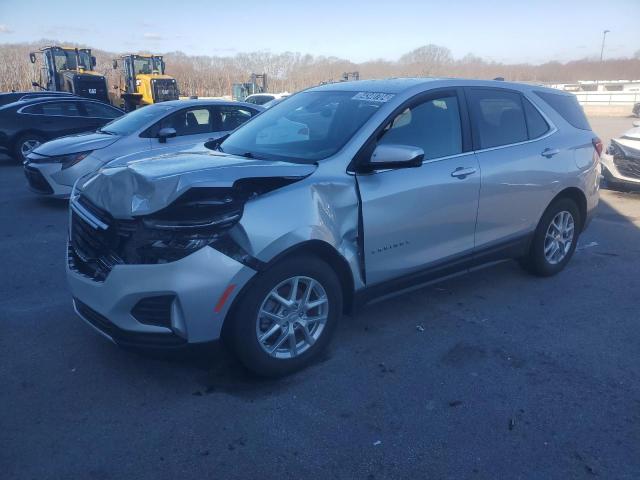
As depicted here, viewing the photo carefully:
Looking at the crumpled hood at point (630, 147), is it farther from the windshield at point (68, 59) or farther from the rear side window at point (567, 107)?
the windshield at point (68, 59)

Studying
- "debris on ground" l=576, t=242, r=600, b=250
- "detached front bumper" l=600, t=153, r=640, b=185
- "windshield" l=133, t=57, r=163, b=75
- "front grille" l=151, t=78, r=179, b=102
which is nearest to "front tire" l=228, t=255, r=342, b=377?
"debris on ground" l=576, t=242, r=600, b=250

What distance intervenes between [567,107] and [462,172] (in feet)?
6.15

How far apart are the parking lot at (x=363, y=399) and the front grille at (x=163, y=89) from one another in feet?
70.6

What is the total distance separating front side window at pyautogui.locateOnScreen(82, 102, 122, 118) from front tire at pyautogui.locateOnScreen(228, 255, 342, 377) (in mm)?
11094

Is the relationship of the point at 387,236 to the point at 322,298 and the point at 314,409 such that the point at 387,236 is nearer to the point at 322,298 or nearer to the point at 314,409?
the point at 322,298

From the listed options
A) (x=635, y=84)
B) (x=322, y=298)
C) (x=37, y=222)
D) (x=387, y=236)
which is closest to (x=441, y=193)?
(x=387, y=236)

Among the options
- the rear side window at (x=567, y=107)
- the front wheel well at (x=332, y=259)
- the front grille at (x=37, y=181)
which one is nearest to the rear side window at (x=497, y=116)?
the rear side window at (x=567, y=107)

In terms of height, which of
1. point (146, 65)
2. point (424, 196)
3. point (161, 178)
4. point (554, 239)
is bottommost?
point (554, 239)

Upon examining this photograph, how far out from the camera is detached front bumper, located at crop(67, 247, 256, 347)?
2.88 meters

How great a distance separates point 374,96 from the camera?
3.99 metres

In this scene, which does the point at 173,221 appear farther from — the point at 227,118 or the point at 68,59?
the point at 68,59

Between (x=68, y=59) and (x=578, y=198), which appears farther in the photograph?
(x=68, y=59)

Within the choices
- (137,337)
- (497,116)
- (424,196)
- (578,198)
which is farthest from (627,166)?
(137,337)

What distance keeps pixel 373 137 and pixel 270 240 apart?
113 cm
